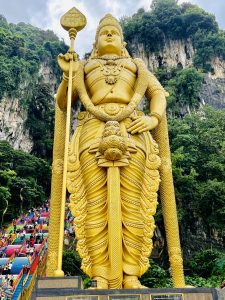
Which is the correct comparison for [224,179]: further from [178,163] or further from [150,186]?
[150,186]

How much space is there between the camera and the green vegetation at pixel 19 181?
54.2 feet

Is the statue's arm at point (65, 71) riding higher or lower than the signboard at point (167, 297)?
higher

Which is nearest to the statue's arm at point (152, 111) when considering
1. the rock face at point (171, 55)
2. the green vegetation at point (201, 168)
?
the green vegetation at point (201, 168)

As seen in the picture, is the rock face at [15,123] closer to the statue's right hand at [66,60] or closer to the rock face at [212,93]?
the rock face at [212,93]

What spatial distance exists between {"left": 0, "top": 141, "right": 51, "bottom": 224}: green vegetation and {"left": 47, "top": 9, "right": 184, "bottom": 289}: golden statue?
11.6 metres

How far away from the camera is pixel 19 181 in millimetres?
17969

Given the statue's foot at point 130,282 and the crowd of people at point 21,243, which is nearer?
the statue's foot at point 130,282

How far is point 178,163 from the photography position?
45.5ft

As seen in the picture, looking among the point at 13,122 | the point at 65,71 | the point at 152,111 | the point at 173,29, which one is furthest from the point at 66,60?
the point at 173,29

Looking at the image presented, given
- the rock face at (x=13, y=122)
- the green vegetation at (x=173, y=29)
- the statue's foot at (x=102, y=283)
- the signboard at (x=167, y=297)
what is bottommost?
the signboard at (x=167, y=297)

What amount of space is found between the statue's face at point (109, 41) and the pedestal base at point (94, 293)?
274 centimetres

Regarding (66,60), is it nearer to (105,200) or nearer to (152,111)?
(152,111)

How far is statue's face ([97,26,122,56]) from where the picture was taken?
431 cm

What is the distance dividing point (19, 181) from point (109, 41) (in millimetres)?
14621
